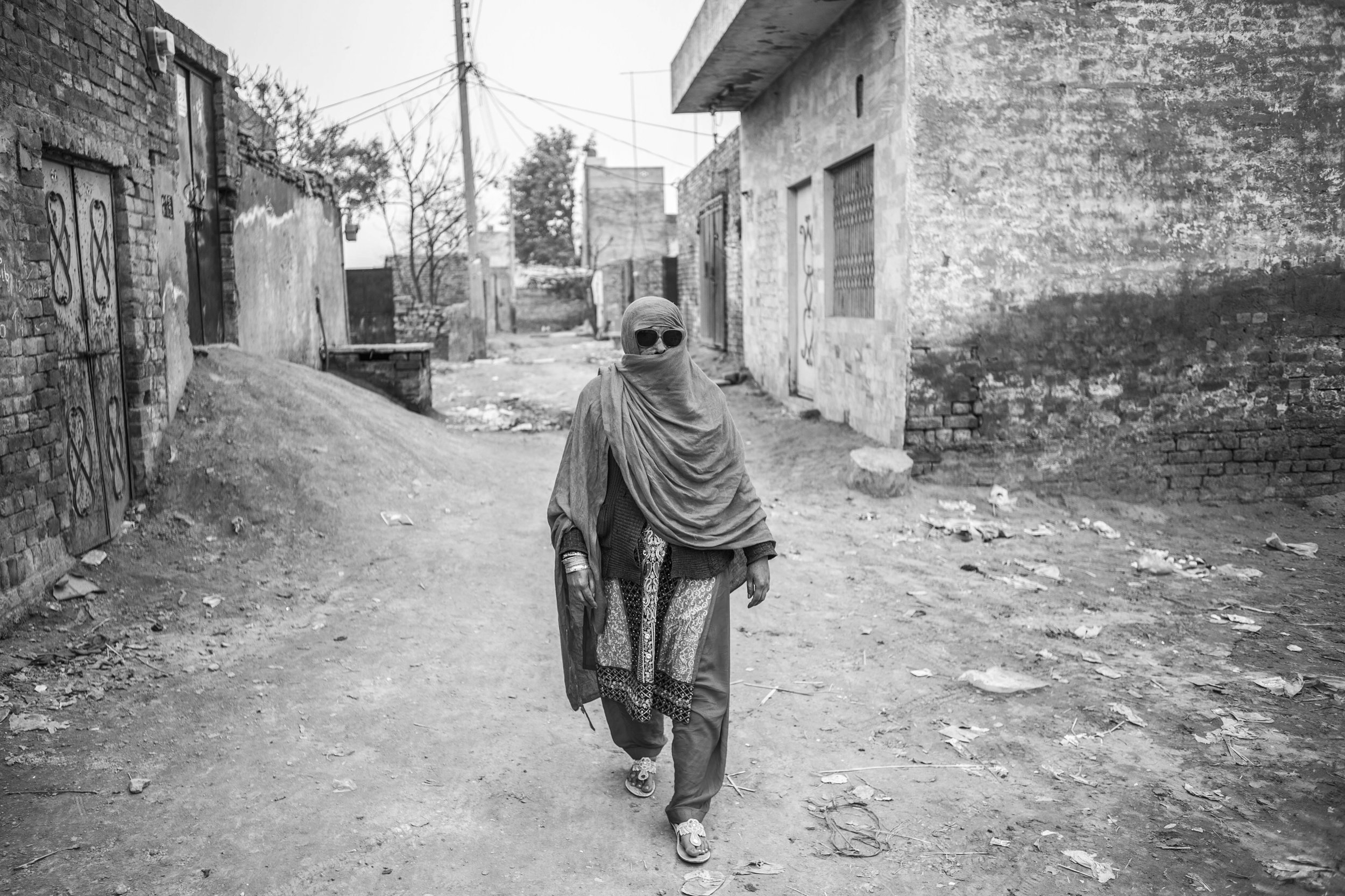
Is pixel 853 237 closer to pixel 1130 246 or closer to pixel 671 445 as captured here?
pixel 1130 246

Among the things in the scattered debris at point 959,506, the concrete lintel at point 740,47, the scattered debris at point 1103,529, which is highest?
the concrete lintel at point 740,47

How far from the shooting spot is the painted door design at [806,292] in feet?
30.9

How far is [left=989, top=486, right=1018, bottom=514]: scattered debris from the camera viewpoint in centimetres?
694

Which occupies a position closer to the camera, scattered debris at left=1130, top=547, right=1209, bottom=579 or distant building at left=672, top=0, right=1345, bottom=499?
scattered debris at left=1130, top=547, right=1209, bottom=579

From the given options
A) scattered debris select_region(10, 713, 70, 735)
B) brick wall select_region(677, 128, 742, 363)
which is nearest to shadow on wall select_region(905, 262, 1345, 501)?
scattered debris select_region(10, 713, 70, 735)

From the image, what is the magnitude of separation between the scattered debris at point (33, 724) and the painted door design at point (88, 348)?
1391mm

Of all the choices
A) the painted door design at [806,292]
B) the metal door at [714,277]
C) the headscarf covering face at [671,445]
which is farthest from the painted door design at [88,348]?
the metal door at [714,277]

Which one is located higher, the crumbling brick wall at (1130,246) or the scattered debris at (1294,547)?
the crumbling brick wall at (1130,246)

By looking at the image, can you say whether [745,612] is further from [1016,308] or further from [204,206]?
[204,206]

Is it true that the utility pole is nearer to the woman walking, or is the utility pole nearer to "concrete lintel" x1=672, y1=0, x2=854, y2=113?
"concrete lintel" x1=672, y1=0, x2=854, y2=113

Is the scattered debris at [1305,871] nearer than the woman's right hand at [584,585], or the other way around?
Result: the scattered debris at [1305,871]

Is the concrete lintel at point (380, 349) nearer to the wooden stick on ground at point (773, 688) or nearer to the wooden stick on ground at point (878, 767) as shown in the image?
A: the wooden stick on ground at point (773, 688)

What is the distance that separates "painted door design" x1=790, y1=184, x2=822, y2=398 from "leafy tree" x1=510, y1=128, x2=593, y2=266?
30.5 meters

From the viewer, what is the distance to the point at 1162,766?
338cm
